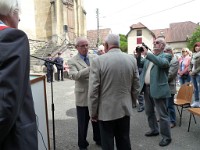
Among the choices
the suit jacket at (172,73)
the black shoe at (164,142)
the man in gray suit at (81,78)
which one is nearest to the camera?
the man in gray suit at (81,78)

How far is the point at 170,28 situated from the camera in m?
56.2

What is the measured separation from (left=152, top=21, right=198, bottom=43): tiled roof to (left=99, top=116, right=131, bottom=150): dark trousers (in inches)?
2040

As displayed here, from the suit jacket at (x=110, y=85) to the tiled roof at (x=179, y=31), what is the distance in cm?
5184

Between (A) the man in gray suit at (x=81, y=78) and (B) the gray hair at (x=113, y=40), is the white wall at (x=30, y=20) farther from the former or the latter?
(B) the gray hair at (x=113, y=40)

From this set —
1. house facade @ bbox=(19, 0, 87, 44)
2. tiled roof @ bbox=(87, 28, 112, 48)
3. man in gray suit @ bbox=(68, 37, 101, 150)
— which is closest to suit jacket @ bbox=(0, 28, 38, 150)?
man in gray suit @ bbox=(68, 37, 101, 150)

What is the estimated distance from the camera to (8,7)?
1.41 m

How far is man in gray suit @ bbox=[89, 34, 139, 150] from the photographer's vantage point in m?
3.01

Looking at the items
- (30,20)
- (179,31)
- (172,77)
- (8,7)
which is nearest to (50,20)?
(30,20)

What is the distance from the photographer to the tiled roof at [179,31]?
52.2 metres

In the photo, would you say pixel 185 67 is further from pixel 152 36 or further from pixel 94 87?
pixel 152 36

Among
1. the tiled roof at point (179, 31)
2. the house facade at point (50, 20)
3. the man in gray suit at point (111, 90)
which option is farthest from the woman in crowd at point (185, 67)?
the tiled roof at point (179, 31)

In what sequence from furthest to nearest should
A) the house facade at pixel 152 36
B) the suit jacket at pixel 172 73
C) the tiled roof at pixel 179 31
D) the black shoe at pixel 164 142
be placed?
the tiled roof at pixel 179 31 < the house facade at pixel 152 36 < the suit jacket at pixel 172 73 < the black shoe at pixel 164 142

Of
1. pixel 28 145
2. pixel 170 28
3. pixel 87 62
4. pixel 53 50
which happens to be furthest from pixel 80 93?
pixel 170 28

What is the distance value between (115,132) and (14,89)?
227 cm
